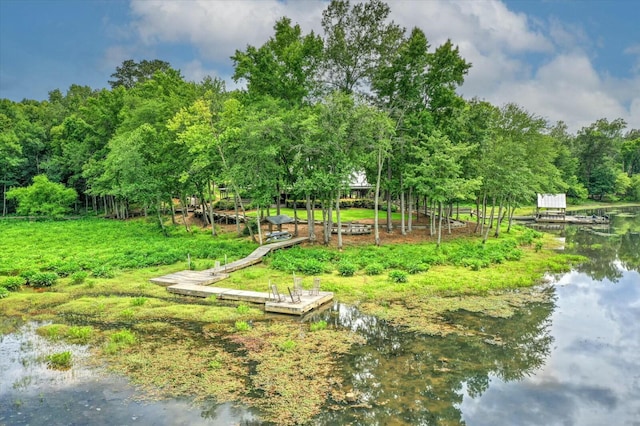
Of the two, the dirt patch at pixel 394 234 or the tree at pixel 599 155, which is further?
the tree at pixel 599 155

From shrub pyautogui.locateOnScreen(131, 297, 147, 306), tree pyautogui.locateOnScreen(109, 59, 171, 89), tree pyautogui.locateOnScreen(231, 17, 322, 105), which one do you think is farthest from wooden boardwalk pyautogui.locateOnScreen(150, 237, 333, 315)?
tree pyautogui.locateOnScreen(109, 59, 171, 89)

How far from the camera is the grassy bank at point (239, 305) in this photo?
40.3 ft

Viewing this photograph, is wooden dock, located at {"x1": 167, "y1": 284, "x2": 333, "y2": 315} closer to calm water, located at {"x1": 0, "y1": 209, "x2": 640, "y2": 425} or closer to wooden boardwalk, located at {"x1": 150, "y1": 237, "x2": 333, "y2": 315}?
wooden boardwalk, located at {"x1": 150, "y1": 237, "x2": 333, "y2": 315}

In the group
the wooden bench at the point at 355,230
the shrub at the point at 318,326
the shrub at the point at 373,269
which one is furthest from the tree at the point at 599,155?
the shrub at the point at 318,326

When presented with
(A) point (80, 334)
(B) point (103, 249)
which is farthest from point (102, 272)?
(A) point (80, 334)

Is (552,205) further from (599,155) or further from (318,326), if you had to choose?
(318,326)

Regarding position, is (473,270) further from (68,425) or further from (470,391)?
(68,425)

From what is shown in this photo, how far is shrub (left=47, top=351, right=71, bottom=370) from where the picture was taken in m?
13.1

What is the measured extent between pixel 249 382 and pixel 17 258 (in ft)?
77.6

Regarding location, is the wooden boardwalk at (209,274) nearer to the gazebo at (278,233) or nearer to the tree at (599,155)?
the gazebo at (278,233)

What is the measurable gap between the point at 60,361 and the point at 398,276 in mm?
15415

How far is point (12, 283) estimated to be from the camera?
22188mm

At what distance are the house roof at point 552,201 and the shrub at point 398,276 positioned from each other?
139ft

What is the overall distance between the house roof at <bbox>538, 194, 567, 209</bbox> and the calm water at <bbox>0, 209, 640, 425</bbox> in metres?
42.3
